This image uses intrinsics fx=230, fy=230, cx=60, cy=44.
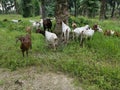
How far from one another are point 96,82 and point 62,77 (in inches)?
31.2

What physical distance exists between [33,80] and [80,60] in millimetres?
1440

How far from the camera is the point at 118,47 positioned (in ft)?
22.4

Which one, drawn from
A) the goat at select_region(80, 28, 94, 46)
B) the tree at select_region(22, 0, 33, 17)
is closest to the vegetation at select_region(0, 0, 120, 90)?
the goat at select_region(80, 28, 94, 46)

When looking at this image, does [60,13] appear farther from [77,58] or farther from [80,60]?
[80,60]

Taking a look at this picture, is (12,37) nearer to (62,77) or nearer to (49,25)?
(49,25)

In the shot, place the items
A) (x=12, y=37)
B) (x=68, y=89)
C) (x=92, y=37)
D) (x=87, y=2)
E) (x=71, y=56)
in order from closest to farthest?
(x=68, y=89) < (x=71, y=56) < (x=92, y=37) < (x=12, y=37) < (x=87, y=2)

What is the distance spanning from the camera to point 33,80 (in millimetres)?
5266

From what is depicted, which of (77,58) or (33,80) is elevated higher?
(77,58)

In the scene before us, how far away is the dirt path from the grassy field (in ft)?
0.70

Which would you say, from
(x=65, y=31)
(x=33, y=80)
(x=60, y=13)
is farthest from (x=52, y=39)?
(x=33, y=80)

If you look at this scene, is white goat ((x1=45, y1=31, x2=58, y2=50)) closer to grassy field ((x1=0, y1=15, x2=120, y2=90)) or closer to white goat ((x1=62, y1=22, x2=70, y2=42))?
grassy field ((x1=0, y1=15, x2=120, y2=90))

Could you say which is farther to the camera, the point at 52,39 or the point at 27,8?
the point at 27,8

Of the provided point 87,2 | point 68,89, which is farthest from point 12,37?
point 87,2

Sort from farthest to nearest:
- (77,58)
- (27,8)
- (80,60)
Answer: (27,8) → (77,58) → (80,60)
